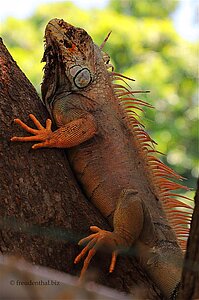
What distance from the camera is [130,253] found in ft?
9.60

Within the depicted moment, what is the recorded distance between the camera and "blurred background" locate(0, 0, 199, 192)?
1112 centimetres

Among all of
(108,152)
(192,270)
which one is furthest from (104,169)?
(192,270)

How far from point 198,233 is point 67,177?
1196 millimetres

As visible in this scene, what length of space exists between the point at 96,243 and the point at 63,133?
693 mm

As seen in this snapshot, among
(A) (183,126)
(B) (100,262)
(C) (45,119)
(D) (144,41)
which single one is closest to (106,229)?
(B) (100,262)

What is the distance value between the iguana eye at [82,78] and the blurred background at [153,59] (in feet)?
20.1

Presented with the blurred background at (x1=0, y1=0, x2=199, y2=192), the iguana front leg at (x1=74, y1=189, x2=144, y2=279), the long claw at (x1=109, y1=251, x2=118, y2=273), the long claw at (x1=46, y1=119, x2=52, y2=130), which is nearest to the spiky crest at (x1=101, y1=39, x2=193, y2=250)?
the iguana front leg at (x1=74, y1=189, x2=144, y2=279)

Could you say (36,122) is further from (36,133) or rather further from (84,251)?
(84,251)

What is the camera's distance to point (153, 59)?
12.4m

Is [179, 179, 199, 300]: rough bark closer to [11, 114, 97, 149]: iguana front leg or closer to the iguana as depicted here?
the iguana

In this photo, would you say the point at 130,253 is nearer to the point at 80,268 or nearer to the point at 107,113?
the point at 80,268

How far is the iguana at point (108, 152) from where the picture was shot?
3348mm

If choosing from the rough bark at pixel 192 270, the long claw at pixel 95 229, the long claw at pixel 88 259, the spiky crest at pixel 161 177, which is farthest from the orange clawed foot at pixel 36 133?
the rough bark at pixel 192 270

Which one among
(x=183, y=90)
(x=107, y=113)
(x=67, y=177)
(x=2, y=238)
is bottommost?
(x=2, y=238)
